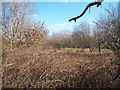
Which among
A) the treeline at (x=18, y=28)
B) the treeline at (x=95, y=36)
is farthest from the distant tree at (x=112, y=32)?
the treeline at (x=18, y=28)

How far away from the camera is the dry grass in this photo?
6.25 metres

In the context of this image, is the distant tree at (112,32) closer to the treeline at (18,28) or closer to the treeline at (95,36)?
the treeline at (95,36)

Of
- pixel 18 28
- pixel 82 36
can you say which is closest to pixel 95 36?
pixel 82 36

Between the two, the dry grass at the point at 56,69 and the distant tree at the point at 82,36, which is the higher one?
the distant tree at the point at 82,36

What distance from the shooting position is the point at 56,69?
21.2 feet

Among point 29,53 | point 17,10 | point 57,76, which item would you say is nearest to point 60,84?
point 57,76

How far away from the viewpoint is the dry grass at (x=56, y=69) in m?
6.25

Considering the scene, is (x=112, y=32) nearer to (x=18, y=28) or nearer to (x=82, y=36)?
(x=82, y=36)

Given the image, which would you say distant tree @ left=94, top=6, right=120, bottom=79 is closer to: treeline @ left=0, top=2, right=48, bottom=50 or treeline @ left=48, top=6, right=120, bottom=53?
treeline @ left=48, top=6, right=120, bottom=53

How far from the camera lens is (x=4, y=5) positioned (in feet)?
23.8

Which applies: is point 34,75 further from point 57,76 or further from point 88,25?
point 88,25

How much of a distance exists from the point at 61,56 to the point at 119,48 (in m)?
1.53

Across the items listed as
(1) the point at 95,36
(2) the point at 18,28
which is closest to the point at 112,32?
(1) the point at 95,36

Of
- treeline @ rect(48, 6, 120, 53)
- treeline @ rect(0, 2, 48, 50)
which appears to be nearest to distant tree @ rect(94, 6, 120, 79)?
treeline @ rect(48, 6, 120, 53)
